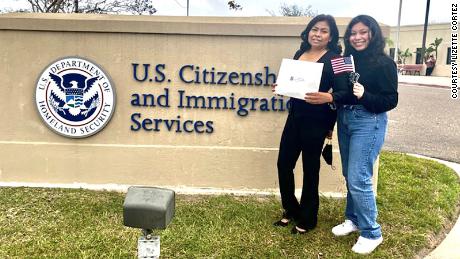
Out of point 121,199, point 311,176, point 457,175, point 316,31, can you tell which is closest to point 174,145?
point 121,199

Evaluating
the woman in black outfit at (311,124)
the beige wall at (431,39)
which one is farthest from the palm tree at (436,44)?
the woman in black outfit at (311,124)

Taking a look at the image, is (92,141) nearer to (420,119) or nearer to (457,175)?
(457,175)

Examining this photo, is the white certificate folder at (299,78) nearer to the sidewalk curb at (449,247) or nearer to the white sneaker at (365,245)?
the white sneaker at (365,245)

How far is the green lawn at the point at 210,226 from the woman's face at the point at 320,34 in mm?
1673

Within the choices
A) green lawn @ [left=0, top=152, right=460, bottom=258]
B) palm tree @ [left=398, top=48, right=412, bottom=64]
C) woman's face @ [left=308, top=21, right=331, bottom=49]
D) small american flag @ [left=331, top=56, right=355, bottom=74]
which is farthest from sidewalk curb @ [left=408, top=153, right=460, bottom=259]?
palm tree @ [left=398, top=48, right=412, bottom=64]

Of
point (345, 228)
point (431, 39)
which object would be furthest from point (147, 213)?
point (431, 39)

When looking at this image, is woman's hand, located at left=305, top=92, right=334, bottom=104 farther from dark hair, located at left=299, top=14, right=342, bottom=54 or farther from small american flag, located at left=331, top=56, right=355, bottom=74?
dark hair, located at left=299, top=14, right=342, bottom=54

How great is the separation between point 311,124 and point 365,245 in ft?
3.55

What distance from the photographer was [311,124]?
3.75 m

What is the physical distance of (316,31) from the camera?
3701mm

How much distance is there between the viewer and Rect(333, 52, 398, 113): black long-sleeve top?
332cm

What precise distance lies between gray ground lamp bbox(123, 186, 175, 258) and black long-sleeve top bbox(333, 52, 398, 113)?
1.76m

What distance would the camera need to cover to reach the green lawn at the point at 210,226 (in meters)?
3.69

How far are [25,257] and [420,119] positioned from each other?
34.7 feet
